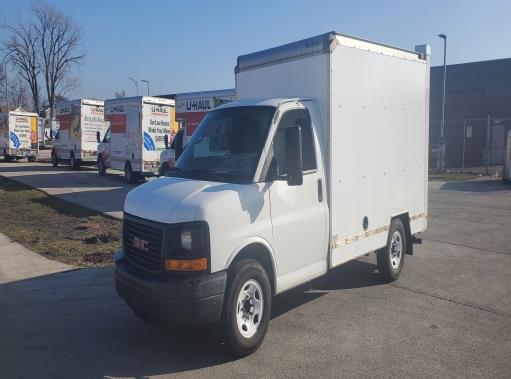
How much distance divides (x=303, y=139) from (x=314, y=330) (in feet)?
6.89

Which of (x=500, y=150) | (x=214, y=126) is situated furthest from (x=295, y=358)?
(x=500, y=150)

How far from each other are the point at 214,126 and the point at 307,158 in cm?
119

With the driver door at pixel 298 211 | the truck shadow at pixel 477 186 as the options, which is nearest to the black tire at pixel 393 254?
the driver door at pixel 298 211

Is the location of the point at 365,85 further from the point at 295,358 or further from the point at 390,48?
the point at 295,358

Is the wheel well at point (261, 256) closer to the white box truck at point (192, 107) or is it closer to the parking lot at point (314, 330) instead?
the parking lot at point (314, 330)

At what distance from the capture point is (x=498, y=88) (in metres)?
38.9

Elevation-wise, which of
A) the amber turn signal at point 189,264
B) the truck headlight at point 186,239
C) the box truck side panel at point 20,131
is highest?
the box truck side panel at point 20,131

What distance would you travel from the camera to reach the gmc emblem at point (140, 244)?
15.8 feet

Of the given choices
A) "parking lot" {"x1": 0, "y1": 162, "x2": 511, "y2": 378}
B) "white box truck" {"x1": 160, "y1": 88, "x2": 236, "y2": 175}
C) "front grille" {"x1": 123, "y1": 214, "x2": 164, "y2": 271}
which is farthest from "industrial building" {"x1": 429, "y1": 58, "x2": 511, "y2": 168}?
"front grille" {"x1": 123, "y1": 214, "x2": 164, "y2": 271}

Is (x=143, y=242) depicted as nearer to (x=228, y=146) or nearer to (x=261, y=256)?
(x=261, y=256)

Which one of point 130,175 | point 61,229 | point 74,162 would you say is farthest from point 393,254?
point 74,162

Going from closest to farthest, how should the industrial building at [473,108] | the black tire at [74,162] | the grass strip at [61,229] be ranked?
the grass strip at [61,229]
the black tire at [74,162]
the industrial building at [473,108]

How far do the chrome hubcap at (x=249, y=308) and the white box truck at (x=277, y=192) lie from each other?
0.01 m

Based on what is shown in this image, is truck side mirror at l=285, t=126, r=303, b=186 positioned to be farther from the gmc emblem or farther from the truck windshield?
the gmc emblem
